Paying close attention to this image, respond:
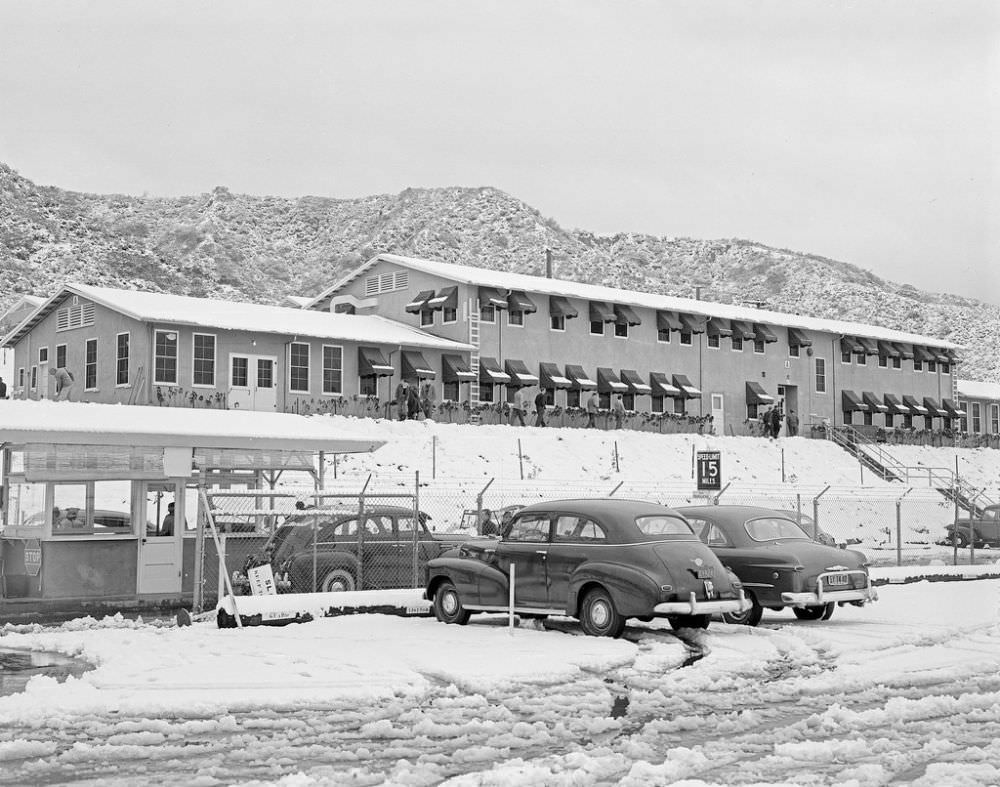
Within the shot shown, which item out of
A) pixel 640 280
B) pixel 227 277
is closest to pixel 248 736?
pixel 227 277

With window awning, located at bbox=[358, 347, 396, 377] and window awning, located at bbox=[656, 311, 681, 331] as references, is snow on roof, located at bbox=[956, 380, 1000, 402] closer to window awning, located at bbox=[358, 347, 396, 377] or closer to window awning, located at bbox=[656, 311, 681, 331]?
window awning, located at bbox=[656, 311, 681, 331]

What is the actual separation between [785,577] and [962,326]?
132696 millimetres

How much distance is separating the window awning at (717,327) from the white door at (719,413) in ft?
8.54

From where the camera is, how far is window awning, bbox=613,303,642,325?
5303 cm

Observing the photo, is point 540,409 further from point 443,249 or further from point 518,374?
point 443,249

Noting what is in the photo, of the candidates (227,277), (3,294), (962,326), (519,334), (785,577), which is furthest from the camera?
(962,326)

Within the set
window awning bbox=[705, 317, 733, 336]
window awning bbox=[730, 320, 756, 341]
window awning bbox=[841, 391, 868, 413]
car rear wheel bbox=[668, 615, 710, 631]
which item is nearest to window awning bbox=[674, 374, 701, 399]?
window awning bbox=[705, 317, 733, 336]

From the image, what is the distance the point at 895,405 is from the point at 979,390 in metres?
15.0

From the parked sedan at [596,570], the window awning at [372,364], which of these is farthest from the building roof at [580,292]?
the parked sedan at [596,570]

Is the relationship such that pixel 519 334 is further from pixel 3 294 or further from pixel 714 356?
pixel 3 294

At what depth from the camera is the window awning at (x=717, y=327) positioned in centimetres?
5609

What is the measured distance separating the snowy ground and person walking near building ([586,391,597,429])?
31227 mm

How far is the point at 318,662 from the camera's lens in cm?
1304

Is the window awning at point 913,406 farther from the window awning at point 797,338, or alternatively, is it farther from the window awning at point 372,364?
the window awning at point 372,364
